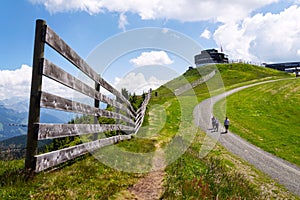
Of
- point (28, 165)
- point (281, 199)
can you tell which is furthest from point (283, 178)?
point (28, 165)

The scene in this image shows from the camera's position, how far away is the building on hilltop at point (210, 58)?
124125 mm

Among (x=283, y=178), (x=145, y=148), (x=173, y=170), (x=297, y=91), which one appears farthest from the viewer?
(x=297, y=91)

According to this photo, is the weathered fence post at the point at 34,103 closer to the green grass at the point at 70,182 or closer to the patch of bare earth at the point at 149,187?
the green grass at the point at 70,182

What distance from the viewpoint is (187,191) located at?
235 inches

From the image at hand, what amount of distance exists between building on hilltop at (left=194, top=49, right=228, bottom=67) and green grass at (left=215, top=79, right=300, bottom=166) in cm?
6428

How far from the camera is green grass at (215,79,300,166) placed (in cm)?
2338

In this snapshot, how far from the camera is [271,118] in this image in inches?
1444

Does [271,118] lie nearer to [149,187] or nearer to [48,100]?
[149,187]

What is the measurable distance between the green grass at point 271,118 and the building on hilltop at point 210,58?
64.3 meters

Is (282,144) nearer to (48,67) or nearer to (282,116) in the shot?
(282,116)

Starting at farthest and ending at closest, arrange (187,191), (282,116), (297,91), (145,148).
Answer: (297,91)
(282,116)
(145,148)
(187,191)

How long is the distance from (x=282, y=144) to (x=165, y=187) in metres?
21.5

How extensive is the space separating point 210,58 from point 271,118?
3592 inches

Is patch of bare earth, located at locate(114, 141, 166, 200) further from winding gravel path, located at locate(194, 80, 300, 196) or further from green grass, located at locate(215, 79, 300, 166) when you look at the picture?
green grass, located at locate(215, 79, 300, 166)
